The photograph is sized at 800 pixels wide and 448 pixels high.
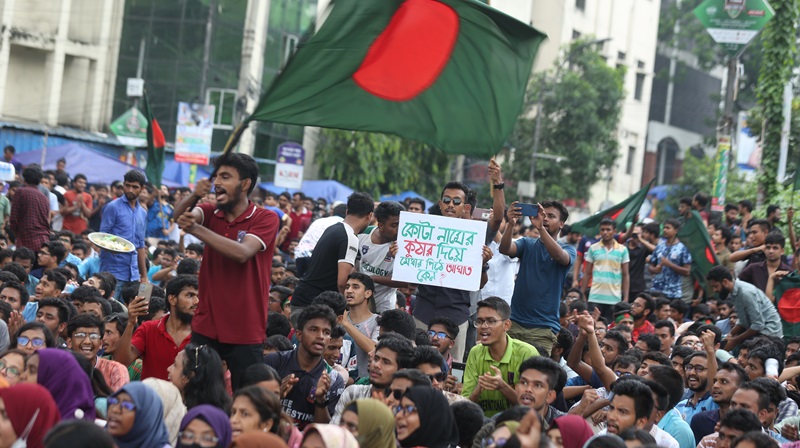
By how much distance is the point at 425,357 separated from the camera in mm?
8633

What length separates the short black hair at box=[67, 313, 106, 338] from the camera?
9.14m

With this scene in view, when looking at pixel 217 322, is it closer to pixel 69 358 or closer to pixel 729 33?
pixel 69 358

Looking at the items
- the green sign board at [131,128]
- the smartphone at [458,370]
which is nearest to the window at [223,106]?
the green sign board at [131,128]

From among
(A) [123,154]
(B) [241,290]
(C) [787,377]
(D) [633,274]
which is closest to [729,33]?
(D) [633,274]

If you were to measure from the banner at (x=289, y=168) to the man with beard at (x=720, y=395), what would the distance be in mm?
16991

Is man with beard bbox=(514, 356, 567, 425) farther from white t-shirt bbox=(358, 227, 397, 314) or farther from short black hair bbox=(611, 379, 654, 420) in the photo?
white t-shirt bbox=(358, 227, 397, 314)

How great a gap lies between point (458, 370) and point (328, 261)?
1.49 meters

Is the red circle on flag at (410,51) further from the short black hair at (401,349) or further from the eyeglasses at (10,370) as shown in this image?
the eyeglasses at (10,370)

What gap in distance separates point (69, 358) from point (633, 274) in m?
10.9

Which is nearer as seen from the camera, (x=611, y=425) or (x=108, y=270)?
(x=611, y=425)

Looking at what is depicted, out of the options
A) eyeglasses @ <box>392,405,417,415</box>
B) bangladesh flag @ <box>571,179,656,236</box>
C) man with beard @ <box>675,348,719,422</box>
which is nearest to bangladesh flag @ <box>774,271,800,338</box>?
man with beard @ <box>675,348,719,422</box>

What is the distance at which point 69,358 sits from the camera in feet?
24.1

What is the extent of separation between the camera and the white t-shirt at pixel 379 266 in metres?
11.2

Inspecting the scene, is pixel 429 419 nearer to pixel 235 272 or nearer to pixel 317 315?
pixel 235 272
